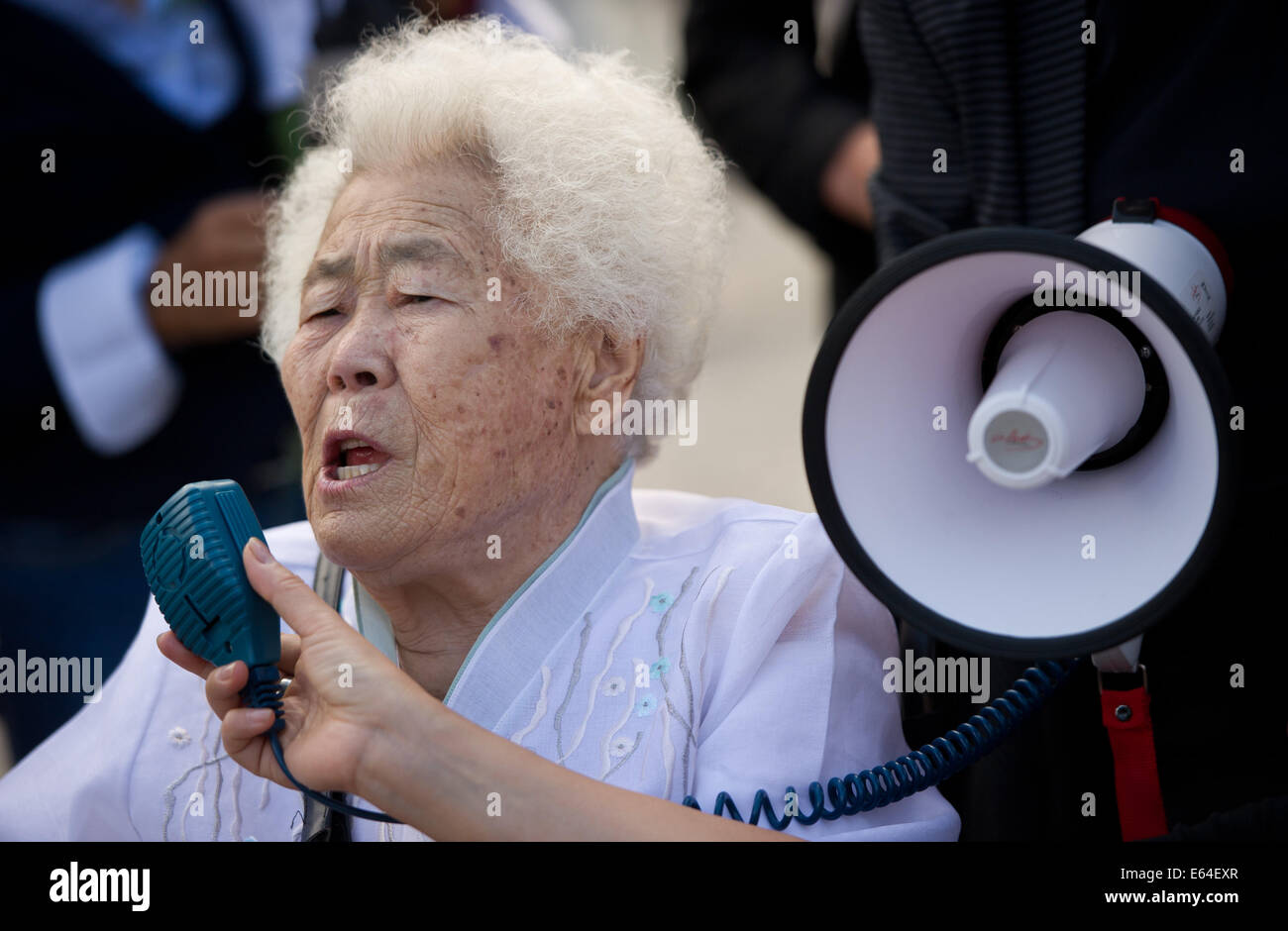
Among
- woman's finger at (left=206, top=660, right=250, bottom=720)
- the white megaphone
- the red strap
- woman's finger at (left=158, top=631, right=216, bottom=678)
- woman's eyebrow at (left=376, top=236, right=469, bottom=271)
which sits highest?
woman's eyebrow at (left=376, top=236, right=469, bottom=271)

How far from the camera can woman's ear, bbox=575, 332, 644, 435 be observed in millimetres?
2107

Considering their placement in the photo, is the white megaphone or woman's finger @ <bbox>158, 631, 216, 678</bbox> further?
woman's finger @ <bbox>158, 631, 216, 678</bbox>

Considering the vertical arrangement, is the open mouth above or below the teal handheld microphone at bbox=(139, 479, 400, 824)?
above

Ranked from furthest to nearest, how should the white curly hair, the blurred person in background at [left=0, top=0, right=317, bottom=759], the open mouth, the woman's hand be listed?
the blurred person in background at [left=0, top=0, right=317, bottom=759] < the white curly hair < the open mouth < the woman's hand

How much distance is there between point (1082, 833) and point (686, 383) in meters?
0.92

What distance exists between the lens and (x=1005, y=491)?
1.71 metres

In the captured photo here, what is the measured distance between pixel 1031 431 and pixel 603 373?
2.65 feet

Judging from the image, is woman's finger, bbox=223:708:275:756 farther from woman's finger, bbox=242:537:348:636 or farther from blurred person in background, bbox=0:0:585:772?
blurred person in background, bbox=0:0:585:772

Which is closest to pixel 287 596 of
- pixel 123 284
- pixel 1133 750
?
pixel 1133 750

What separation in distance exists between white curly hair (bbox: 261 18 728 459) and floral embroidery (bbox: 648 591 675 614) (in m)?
0.30

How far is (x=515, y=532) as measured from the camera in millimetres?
2025

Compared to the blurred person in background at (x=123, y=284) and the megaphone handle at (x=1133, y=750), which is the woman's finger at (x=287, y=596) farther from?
the blurred person in background at (x=123, y=284)

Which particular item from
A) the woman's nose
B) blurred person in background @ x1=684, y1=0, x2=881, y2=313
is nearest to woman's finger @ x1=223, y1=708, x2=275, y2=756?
the woman's nose
